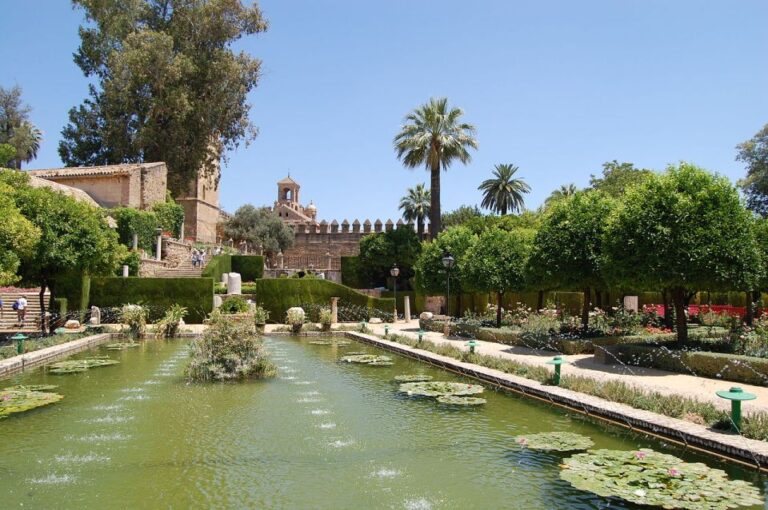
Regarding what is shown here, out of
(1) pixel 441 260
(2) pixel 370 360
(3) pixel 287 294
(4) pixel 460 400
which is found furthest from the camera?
(3) pixel 287 294

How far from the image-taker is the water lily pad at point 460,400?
829 centimetres

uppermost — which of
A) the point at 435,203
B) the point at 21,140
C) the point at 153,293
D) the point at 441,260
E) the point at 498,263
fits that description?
the point at 21,140

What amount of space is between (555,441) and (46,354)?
38.1ft

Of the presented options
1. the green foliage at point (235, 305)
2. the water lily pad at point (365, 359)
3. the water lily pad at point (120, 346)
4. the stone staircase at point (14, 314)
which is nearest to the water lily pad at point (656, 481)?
the water lily pad at point (365, 359)

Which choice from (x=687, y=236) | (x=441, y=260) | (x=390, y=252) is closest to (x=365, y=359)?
(x=687, y=236)

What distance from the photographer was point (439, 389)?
9.30 m

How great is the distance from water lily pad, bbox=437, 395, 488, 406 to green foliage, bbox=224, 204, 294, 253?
40.6 meters

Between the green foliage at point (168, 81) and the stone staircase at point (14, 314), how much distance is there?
13.2 metres

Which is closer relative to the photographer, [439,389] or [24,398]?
[24,398]

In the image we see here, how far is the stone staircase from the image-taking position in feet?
67.1

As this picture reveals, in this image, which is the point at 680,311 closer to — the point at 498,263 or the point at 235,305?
the point at 498,263

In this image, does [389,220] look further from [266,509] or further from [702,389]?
[266,509]

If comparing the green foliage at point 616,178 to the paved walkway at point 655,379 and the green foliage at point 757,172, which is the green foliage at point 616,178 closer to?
the green foliage at point 757,172

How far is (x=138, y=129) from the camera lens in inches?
1420
